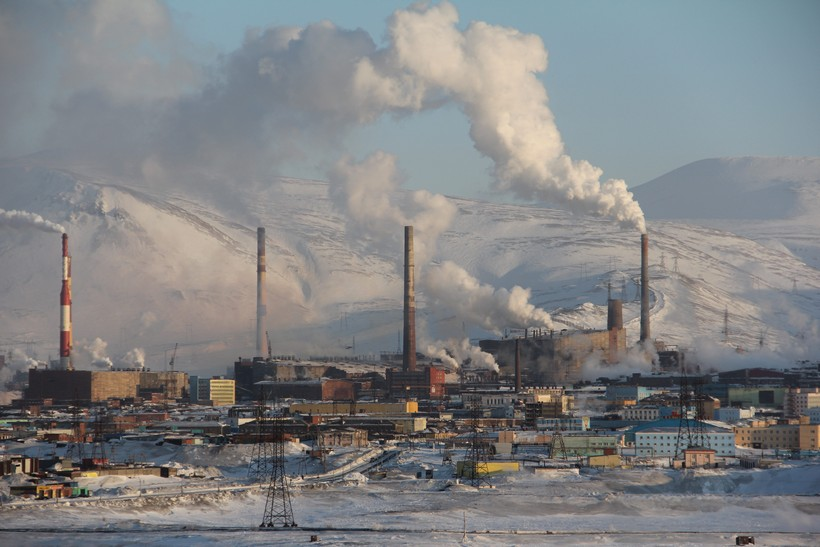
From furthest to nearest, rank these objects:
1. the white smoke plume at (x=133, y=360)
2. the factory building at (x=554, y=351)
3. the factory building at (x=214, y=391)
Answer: the white smoke plume at (x=133, y=360), the factory building at (x=554, y=351), the factory building at (x=214, y=391)

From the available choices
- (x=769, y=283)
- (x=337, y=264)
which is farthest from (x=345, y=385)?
(x=769, y=283)

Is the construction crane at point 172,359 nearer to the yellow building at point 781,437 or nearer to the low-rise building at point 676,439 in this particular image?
the yellow building at point 781,437

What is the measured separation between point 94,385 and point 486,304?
3192 centimetres

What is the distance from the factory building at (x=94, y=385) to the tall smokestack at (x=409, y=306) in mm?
19441

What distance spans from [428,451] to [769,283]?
109m

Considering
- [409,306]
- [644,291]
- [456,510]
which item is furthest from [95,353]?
[456,510]

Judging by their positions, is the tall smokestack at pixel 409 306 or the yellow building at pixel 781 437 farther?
the tall smokestack at pixel 409 306

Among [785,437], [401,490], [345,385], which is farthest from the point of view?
[345,385]

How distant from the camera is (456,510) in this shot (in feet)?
183

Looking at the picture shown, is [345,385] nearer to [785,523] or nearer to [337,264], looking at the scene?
[337,264]

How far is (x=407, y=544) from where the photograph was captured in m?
45.7

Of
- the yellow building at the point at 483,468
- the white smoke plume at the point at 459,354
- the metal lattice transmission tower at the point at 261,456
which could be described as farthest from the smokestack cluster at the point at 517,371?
the yellow building at the point at 483,468

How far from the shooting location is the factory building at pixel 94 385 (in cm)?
12756

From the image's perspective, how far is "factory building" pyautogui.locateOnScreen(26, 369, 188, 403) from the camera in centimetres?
12756
